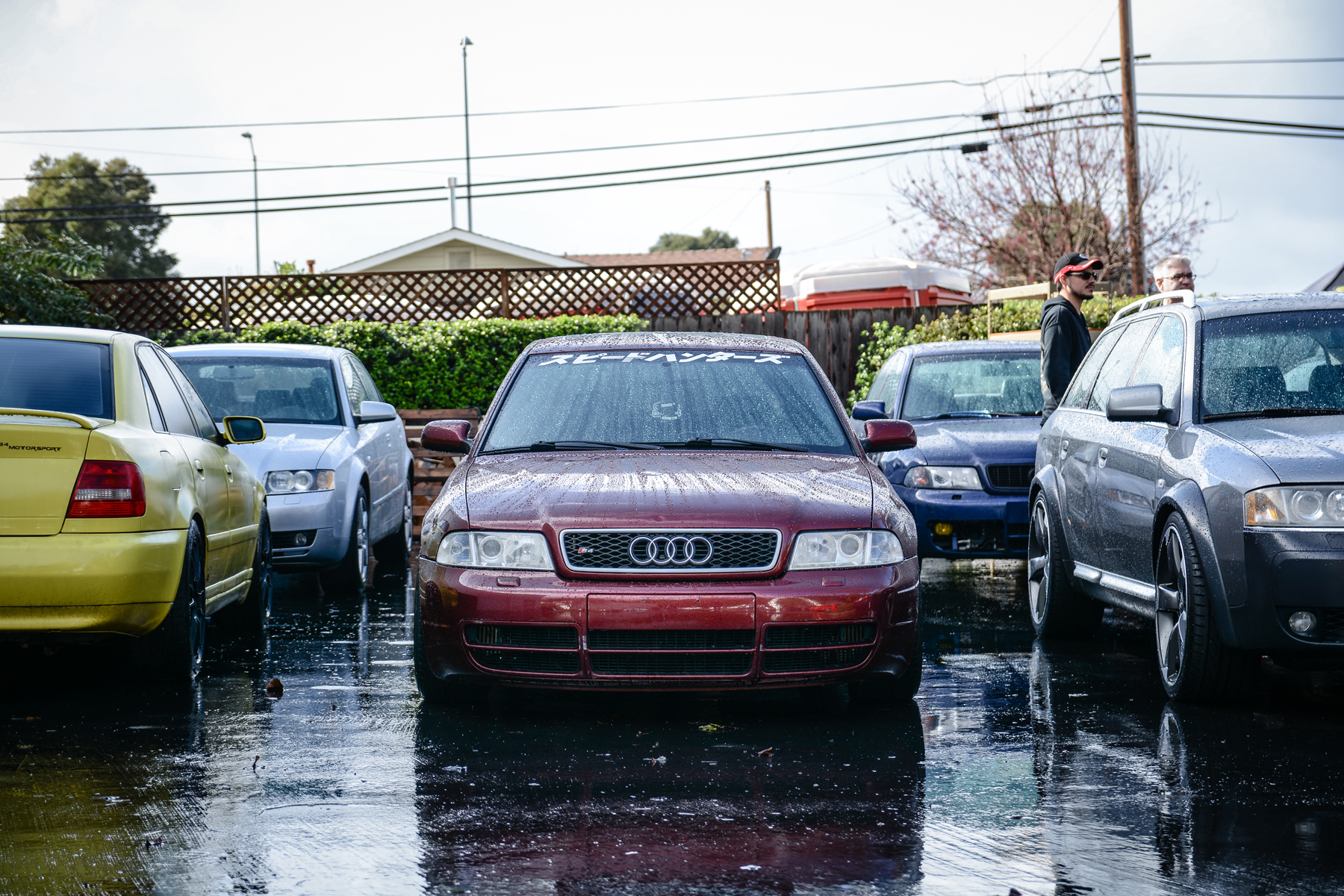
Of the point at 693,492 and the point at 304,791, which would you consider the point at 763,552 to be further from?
the point at 304,791

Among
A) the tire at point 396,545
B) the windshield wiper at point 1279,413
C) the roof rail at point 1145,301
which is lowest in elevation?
the tire at point 396,545

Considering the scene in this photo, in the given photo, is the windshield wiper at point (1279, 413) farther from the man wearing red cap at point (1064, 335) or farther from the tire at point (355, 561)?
the tire at point (355, 561)

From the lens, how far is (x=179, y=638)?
612 centimetres

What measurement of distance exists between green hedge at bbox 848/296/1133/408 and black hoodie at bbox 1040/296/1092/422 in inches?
312

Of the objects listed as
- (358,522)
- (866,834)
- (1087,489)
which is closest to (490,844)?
(866,834)

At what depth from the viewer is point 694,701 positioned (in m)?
6.07

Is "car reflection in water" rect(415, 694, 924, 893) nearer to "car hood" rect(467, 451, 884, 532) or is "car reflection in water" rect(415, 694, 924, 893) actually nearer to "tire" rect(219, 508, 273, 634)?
"car hood" rect(467, 451, 884, 532)

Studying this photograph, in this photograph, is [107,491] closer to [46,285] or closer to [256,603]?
[256,603]

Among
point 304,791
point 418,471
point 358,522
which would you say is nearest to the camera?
point 304,791

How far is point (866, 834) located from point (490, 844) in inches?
41.7

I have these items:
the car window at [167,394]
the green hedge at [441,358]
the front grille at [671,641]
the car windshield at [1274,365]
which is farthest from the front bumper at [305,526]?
the green hedge at [441,358]

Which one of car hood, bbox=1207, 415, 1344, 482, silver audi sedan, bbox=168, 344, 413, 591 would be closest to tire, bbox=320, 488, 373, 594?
silver audi sedan, bbox=168, 344, 413, 591

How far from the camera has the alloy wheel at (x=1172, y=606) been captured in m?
5.79

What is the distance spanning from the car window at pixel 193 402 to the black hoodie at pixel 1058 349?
4828mm
